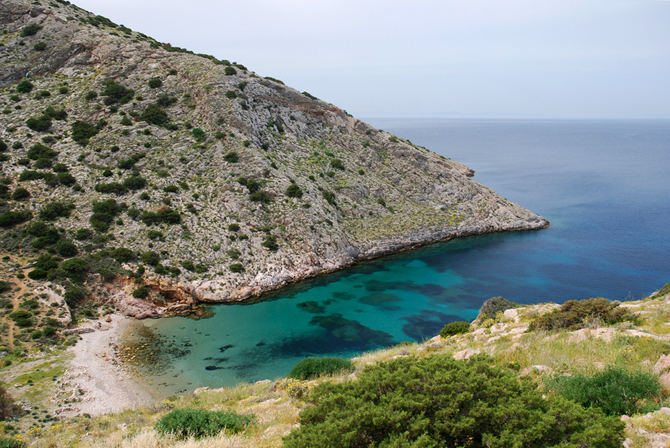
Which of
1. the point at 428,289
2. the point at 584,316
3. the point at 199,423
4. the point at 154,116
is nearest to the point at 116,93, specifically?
the point at 154,116

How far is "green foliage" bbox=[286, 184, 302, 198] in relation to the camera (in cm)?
4641

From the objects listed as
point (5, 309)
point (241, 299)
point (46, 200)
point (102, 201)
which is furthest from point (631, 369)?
point (46, 200)

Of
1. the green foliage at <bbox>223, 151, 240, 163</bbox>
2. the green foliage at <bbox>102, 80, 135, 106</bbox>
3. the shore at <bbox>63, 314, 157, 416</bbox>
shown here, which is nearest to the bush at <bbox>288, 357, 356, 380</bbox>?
the shore at <bbox>63, 314, 157, 416</bbox>

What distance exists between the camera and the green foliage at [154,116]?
161 feet

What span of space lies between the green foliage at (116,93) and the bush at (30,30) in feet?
52.0

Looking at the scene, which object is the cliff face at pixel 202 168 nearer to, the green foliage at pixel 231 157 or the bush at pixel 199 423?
the green foliage at pixel 231 157

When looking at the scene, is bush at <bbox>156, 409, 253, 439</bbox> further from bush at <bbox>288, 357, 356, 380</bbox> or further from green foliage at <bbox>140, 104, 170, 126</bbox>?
green foliage at <bbox>140, 104, 170, 126</bbox>

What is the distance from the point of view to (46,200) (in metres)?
38.9

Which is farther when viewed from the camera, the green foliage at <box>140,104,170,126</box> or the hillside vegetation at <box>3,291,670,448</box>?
the green foliage at <box>140,104,170,126</box>

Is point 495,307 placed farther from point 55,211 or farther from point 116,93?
point 116,93

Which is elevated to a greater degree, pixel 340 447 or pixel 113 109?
pixel 113 109

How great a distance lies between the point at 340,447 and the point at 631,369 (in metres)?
8.28

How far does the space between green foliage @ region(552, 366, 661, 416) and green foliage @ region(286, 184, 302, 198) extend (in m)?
39.4

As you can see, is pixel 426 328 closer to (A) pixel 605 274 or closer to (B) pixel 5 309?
(A) pixel 605 274
